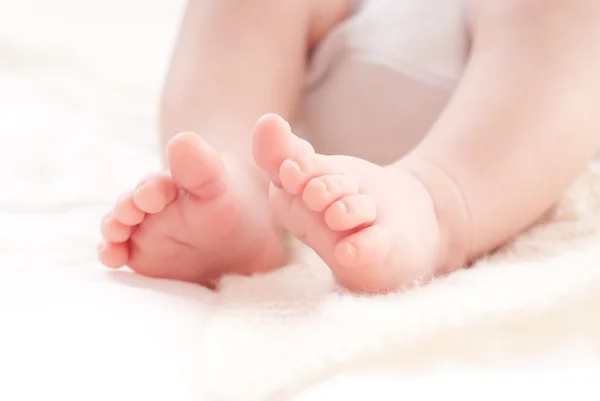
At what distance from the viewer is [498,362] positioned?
414 mm

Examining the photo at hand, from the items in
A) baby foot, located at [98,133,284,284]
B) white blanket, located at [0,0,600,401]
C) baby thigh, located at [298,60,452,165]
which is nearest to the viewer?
white blanket, located at [0,0,600,401]

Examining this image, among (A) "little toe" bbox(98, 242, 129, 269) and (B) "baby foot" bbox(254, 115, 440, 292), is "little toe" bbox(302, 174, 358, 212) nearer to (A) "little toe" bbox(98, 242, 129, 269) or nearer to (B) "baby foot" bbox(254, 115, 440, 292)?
(B) "baby foot" bbox(254, 115, 440, 292)

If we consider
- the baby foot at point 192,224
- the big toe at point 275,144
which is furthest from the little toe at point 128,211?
the big toe at point 275,144

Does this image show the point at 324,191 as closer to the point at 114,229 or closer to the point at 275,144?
the point at 275,144

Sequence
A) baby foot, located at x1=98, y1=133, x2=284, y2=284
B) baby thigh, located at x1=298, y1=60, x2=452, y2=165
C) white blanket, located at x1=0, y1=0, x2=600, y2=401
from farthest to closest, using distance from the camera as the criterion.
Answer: baby thigh, located at x1=298, y1=60, x2=452, y2=165 → baby foot, located at x1=98, y1=133, x2=284, y2=284 → white blanket, located at x1=0, y1=0, x2=600, y2=401

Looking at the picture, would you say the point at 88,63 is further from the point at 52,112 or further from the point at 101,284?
the point at 101,284

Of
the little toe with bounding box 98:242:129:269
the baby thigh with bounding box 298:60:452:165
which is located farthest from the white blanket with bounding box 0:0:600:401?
the baby thigh with bounding box 298:60:452:165

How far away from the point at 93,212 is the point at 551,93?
417mm

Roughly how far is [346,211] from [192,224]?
125 mm

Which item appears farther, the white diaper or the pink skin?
the white diaper

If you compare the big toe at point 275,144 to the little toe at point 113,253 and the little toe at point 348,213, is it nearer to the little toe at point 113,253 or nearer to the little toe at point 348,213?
the little toe at point 348,213

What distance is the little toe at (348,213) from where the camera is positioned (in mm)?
441

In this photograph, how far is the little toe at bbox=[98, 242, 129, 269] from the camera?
0.53 metres

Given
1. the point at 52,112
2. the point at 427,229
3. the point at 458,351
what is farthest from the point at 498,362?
the point at 52,112
